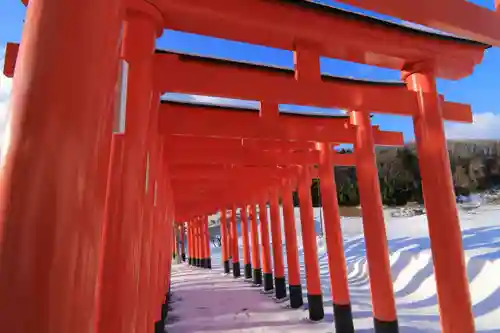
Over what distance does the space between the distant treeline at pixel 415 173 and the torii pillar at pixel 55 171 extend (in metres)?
27.0

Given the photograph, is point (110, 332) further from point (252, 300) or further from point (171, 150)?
point (252, 300)

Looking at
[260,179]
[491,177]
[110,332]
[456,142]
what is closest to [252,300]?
[260,179]

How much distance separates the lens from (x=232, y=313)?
27.3 ft

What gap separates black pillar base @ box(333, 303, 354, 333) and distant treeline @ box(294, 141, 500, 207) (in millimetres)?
21609

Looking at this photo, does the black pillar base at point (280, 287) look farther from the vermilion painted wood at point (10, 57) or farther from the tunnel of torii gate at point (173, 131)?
the vermilion painted wood at point (10, 57)

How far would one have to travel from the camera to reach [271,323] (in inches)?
277

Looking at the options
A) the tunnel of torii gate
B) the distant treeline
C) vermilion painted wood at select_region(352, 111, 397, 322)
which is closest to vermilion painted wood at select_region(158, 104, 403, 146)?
the tunnel of torii gate

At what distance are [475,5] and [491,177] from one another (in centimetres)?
3155

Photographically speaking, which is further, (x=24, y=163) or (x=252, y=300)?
(x=252, y=300)

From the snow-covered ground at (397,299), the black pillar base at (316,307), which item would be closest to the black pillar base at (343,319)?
the snow-covered ground at (397,299)

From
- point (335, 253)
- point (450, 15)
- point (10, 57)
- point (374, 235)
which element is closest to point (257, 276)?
point (335, 253)

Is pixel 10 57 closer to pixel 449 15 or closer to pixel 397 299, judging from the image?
pixel 449 15

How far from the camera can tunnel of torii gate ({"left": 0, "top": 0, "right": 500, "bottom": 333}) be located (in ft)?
3.01

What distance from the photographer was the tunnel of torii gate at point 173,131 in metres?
0.92
